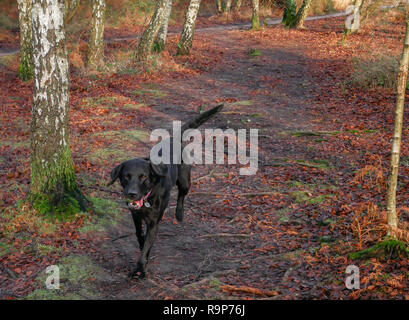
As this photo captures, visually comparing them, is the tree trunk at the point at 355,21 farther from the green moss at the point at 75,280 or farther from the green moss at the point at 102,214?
the green moss at the point at 75,280

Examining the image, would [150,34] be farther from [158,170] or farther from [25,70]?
[158,170]

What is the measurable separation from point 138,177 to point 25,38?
13742 mm

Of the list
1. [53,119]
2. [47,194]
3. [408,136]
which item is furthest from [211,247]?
[408,136]

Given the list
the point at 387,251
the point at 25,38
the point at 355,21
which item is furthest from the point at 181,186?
the point at 355,21

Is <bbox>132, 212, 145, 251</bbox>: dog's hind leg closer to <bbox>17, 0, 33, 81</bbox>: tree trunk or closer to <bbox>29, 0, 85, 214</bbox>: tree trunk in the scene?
<bbox>29, 0, 85, 214</bbox>: tree trunk

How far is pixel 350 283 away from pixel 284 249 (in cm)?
135

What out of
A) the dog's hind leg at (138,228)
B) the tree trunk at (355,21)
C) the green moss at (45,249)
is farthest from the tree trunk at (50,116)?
the tree trunk at (355,21)

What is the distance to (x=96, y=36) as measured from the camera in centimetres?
1750

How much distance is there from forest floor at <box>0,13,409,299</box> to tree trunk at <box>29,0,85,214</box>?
386mm

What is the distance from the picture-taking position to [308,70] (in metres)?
18.4

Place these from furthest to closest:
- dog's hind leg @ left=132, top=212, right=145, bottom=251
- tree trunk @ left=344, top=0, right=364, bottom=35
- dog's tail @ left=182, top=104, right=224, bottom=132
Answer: tree trunk @ left=344, top=0, right=364, bottom=35 < dog's tail @ left=182, top=104, right=224, bottom=132 < dog's hind leg @ left=132, top=212, right=145, bottom=251

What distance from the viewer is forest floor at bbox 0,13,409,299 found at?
16.7 ft

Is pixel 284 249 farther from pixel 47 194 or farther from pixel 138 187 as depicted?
pixel 47 194

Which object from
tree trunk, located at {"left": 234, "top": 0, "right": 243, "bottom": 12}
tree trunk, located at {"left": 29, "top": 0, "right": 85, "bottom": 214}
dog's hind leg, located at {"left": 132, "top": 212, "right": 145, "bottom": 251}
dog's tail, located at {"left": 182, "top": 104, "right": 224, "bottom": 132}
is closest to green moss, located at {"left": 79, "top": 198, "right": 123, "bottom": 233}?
tree trunk, located at {"left": 29, "top": 0, "right": 85, "bottom": 214}
